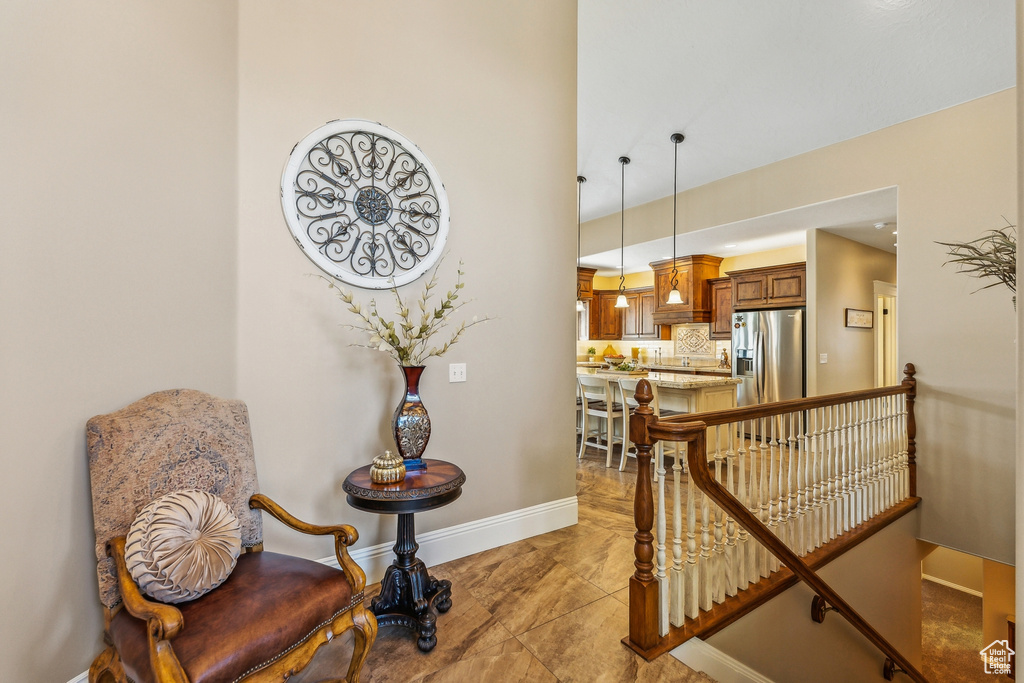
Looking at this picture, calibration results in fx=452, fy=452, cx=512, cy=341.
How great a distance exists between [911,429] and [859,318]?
8.14 ft

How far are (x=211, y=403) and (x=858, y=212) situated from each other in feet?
18.3

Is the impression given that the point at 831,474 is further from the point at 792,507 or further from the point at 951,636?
the point at 951,636

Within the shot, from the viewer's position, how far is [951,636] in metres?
4.41

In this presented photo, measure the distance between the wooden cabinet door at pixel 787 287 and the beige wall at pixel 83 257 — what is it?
6.01m

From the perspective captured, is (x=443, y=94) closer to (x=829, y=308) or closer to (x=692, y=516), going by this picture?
(x=692, y=516)

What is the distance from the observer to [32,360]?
4.11 ft

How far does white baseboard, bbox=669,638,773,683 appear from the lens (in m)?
1.86

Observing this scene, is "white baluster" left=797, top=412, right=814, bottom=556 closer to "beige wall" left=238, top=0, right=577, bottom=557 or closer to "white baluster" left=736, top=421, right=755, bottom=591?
"white baluster" left=736, top=421, right=755, bottom=591

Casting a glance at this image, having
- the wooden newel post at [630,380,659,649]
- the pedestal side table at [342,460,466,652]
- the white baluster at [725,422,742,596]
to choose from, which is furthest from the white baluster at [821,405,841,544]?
the pedestal side table at [342,460,466,652]

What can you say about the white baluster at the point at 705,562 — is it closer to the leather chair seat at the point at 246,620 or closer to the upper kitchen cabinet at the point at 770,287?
the leather chair seat at the point at 246,620

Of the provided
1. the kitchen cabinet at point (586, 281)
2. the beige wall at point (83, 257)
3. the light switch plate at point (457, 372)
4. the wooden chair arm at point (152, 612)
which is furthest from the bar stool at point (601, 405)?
the wooden chair arm at point (152, 612)

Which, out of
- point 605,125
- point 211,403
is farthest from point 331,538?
point 605,125

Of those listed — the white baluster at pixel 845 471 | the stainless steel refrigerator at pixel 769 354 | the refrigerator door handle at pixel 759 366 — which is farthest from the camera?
the refrigerator door handle at pixel 759 366

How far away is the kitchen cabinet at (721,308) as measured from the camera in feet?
22.7
